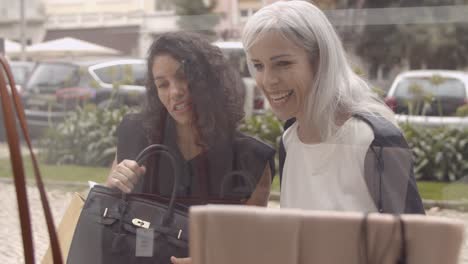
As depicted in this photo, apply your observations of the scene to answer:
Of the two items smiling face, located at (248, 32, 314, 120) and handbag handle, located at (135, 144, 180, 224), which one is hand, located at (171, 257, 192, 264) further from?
smiling face, located at (248, 32, 314, 120)

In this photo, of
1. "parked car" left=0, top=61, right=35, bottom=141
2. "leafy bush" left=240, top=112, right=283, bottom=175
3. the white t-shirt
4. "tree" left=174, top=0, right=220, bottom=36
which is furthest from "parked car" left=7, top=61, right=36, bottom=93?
the white t-shirt

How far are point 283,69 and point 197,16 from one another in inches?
12.1

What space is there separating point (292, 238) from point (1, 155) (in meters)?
0.79

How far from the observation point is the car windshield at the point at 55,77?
1485 millimetres

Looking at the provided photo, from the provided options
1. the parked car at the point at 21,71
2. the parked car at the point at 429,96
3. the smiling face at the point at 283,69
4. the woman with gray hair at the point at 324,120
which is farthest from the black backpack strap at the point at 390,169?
the parked car at the point at 21,71

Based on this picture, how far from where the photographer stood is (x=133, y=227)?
3.96ft

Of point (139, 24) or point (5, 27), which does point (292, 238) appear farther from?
point (5, 27)

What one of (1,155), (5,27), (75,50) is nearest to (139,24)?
(75,50)

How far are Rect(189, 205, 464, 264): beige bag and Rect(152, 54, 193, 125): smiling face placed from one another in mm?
446

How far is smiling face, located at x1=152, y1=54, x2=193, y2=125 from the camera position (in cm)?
123

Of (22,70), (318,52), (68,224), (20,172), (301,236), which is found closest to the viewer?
(301,236)

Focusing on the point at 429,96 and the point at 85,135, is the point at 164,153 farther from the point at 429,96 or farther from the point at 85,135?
the point at 429,96

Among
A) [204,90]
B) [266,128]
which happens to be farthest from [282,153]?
[204,90]

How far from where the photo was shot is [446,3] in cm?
118
